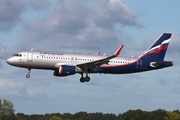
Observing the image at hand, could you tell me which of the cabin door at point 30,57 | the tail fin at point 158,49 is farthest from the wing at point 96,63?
the tail fin at point 158,49

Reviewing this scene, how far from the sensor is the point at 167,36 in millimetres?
103125

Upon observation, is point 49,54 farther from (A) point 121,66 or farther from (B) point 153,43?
(B) point 153,43

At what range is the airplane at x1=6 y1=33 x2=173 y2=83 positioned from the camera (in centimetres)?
8950

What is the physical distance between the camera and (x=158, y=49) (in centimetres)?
10138

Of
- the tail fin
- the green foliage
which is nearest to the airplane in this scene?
the tail fin

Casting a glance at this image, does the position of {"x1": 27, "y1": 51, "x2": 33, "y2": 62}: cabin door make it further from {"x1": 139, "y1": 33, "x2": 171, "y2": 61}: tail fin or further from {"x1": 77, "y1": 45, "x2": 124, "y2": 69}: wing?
{"x1": 139, "y1": 33, "x2": 171, "y2": 61}: tail fin

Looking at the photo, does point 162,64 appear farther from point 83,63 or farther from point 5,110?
point 5,110

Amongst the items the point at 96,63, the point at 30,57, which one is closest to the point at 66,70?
the point at 96,63

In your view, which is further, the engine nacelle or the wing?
the engine nacelle

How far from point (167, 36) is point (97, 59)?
57.5ft

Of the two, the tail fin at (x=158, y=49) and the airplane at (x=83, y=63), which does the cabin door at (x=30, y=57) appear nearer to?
the airplane at (x=83, y=63)

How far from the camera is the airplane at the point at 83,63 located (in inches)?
3524

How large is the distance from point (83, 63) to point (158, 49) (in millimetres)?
17548

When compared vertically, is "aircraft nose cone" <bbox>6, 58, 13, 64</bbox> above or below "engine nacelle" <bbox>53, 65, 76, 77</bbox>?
above
